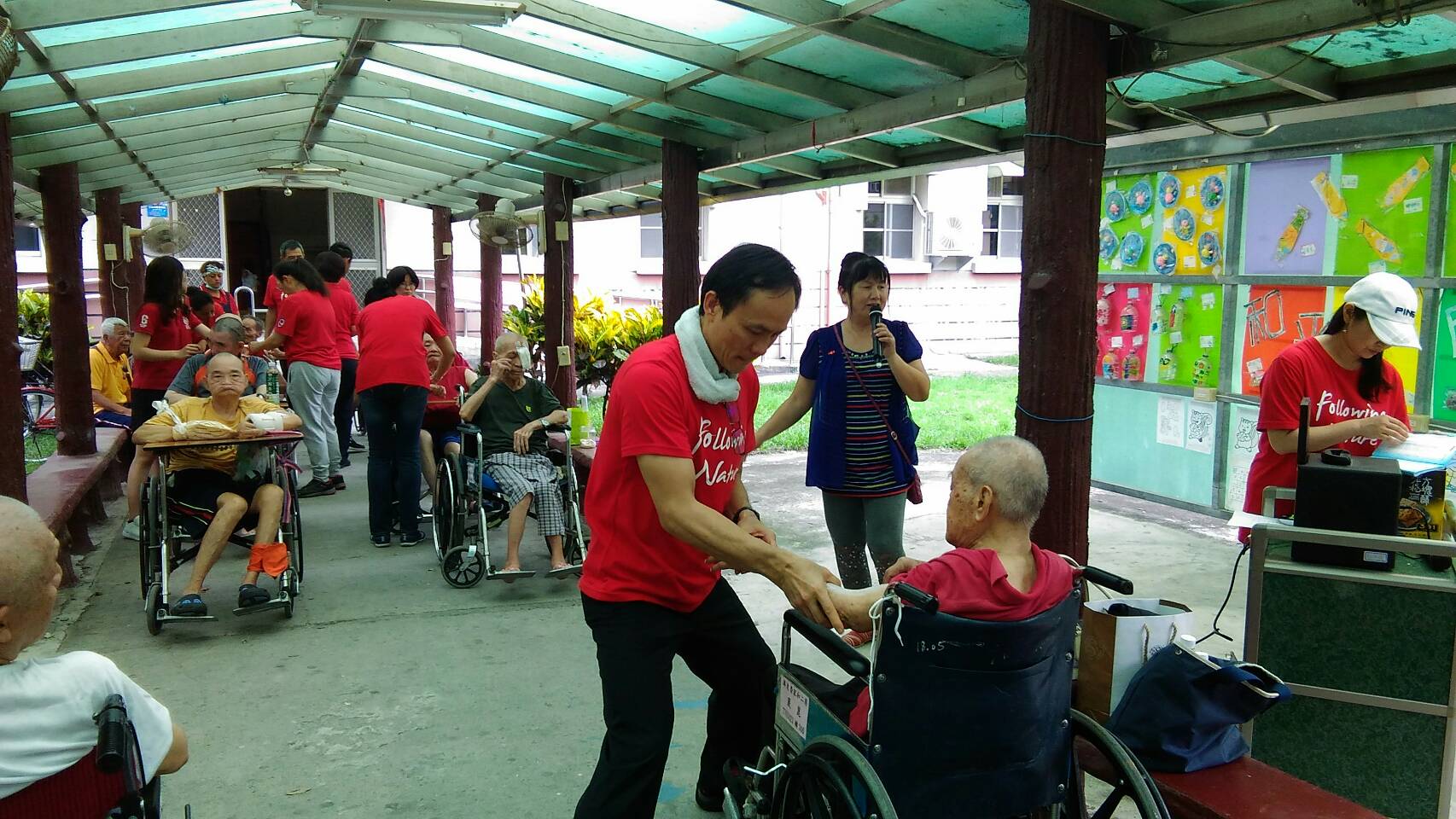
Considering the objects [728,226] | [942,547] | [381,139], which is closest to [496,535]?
[942,547]

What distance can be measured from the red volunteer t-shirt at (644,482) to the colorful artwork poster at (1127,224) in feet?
18.8

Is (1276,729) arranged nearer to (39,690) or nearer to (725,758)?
(725,758)

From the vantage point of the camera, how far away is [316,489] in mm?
8109

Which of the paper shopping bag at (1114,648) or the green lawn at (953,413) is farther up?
the paper shopping bag at (1114,648)

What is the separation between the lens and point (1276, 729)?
2.94 m

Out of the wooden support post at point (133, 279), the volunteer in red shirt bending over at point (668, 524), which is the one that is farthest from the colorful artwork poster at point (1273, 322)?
the wooden support post at point (133, 279)

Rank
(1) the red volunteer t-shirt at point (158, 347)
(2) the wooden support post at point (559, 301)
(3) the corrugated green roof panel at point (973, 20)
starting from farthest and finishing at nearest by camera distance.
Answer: (2) the wooden support post at point (559, 301), (1) the red volunteer t-shirt at point (158, 347), (3) the corrugated green roof panel at point (973, 20)

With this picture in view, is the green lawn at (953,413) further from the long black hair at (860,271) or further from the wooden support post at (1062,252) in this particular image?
the wooden support post at (1062,252)

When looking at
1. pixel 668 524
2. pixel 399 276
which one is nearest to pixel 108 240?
pixel 399 276

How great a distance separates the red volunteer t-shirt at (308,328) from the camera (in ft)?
24.6

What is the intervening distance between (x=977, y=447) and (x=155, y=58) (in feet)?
17.5

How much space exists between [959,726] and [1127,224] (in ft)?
21.0

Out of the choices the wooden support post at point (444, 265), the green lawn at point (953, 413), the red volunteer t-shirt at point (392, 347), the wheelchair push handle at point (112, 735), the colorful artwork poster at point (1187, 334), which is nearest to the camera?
the wheelchair push handle at point (112, 735)

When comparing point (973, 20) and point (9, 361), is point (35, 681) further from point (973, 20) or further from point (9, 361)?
point (9, 361)
